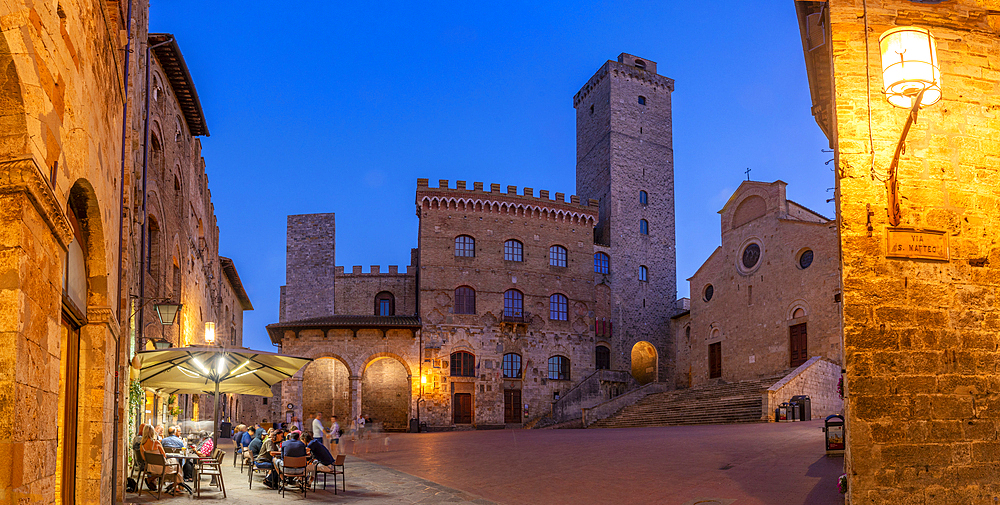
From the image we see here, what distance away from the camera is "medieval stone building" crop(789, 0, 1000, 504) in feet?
22.6

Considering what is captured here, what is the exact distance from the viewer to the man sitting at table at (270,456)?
11430 mm

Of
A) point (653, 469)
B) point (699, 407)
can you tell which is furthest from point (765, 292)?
point (653, 469)

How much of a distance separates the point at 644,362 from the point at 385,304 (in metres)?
14.7

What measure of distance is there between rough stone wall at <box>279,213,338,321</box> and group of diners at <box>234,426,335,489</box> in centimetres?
2459

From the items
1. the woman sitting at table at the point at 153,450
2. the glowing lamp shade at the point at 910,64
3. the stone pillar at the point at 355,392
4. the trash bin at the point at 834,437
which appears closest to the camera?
the glowing lamp shade at the point at 910,64

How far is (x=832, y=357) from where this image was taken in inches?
1027

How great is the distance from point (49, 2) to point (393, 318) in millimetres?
31160

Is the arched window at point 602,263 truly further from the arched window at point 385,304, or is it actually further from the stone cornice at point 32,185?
the stone cornice at point 32,185

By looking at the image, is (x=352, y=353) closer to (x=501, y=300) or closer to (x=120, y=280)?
(x=501, y=300)

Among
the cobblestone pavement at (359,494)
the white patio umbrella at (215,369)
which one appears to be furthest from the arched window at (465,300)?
the cobblestone pavement at (359,494)

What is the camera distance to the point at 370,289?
38062 millimetres

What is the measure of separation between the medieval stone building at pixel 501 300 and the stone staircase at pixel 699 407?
15.0 ft

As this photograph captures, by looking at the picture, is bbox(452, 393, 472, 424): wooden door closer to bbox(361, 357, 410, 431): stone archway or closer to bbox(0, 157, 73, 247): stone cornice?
bbox(361, 357, 410, 431): stone archway

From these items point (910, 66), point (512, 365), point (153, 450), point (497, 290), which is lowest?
point (153, 450)
